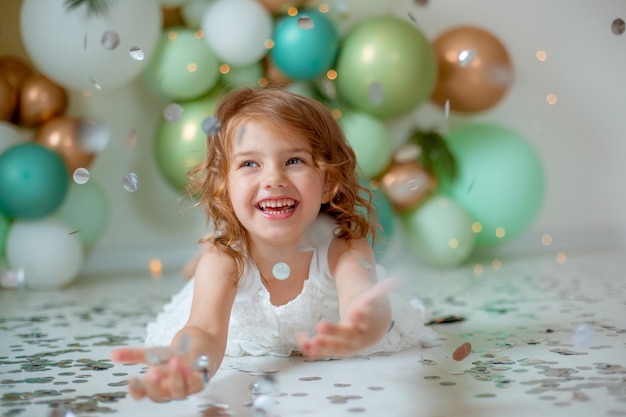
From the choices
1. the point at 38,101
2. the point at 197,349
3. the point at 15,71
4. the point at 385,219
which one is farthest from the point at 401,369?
the point at 15,71

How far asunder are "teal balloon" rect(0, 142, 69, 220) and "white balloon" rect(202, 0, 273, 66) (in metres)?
0.62

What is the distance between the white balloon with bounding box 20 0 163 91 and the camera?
2.27 m

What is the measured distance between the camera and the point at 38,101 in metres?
2.44

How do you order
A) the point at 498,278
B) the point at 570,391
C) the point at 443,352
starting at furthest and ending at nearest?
the point at 498,278 → the point at 443,352 → the point at 570,391

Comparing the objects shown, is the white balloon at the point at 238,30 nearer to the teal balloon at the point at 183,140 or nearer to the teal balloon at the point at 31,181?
the teal balloon at the point at 183,140

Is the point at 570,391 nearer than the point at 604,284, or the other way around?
the point at 570,391

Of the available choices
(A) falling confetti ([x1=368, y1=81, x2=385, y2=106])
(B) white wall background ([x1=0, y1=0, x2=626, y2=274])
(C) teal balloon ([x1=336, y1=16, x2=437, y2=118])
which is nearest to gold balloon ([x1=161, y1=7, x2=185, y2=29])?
(B) white wall background ([x1=0, y1=0, x2=626, y2=274])

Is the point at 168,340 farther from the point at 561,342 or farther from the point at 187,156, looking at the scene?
the point at 187,156

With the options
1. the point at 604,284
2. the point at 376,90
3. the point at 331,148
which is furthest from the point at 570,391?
the point at 376,90

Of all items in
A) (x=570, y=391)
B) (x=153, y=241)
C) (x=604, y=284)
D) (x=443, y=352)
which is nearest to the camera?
(x=570, y=391)

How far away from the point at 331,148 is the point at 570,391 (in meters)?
0.58

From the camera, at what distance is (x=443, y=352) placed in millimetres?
1374

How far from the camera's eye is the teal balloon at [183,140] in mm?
2471

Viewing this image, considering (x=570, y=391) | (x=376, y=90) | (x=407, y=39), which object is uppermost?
(x=407, y=39)
